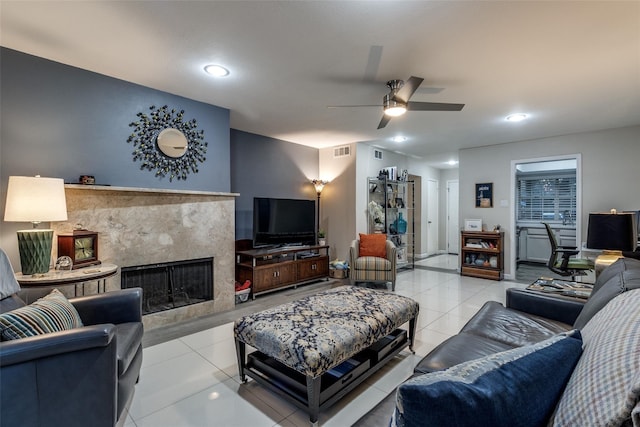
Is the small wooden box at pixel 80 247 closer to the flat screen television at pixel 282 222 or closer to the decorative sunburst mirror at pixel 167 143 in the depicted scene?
the decorative sunburst mirror at pixel 167 143

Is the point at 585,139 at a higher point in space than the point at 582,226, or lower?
higher

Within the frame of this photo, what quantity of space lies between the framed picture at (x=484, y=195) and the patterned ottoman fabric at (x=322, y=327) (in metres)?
4.04

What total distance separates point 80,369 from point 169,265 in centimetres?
203

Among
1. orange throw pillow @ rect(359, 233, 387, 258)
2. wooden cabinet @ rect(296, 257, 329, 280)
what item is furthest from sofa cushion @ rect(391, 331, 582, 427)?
wooden cabinet @ rect(296, 257, 329, 280)

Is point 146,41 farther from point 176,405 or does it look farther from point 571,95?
point 571,95

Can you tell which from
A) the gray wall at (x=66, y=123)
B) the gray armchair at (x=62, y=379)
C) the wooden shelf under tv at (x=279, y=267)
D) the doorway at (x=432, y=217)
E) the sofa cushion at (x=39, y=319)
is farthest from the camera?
the doorway at (x=432, y=217)

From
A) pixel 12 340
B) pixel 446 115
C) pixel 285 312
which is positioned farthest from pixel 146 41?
pixel 446 115

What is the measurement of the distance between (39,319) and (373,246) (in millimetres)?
4025

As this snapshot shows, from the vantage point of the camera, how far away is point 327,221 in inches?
229

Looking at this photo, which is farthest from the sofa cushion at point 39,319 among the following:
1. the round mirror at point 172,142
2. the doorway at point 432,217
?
the doorway at point 432,217

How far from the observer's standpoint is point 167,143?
3.18 meters

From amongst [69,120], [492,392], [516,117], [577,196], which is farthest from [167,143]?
[577,196]

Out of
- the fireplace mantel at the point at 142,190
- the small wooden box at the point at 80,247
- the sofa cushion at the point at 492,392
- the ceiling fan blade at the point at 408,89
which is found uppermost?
the ceiling fan blade at the point at 408,89

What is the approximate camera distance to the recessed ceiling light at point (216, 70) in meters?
2.60
